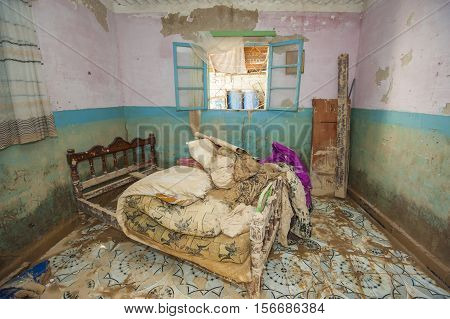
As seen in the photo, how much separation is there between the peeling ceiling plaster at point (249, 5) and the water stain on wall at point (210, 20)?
0.07 metres

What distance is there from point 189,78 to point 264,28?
1.57m

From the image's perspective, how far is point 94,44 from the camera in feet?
10.9

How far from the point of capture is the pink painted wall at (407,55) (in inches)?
84.7

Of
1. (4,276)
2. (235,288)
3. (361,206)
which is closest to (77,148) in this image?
(4,276)

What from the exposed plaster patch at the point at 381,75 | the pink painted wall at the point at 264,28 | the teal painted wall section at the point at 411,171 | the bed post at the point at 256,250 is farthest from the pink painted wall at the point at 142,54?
the bed post at the point at 256,250

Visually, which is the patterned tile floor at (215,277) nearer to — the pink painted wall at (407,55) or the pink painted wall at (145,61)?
the pink painted wall at (407,55)

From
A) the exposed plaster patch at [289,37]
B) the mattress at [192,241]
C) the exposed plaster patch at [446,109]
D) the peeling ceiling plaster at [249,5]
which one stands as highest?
the peeling ceiling plaster at [249,5]

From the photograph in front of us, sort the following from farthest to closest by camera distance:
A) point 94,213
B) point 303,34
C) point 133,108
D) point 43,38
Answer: point 133,108 → point 303,34 → point 94,213 → point 43,38

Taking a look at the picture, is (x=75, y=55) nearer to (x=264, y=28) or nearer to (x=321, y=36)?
(x=264, y=28)

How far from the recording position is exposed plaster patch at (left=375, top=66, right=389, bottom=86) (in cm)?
301

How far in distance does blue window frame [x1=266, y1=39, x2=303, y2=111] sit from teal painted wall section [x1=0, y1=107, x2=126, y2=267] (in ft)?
9.93

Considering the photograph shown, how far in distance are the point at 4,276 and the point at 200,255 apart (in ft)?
6.16

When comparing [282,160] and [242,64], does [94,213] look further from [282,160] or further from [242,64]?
[242,64]

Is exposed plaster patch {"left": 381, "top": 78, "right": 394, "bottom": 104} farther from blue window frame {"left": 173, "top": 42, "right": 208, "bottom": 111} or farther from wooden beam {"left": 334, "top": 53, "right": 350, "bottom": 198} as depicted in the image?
blue window frame {"left": 173, "top": 42, "right": 208, "bottom": 111}
